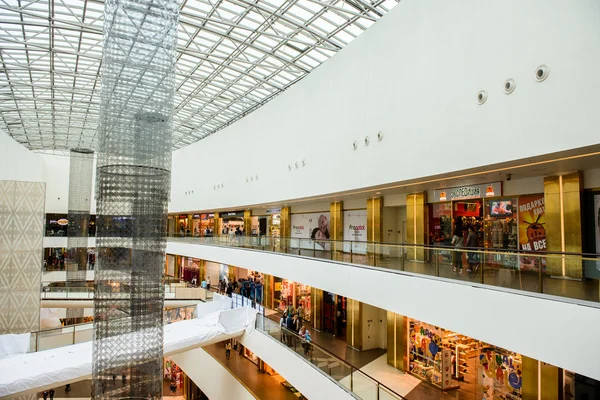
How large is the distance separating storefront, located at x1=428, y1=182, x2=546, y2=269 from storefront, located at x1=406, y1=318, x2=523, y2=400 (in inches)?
126

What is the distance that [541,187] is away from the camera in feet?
37.3

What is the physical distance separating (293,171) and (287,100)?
12.9ft

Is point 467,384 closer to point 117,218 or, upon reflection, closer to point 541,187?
point 541,187

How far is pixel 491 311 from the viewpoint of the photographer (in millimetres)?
7684

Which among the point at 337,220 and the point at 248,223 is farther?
the point at 248,223

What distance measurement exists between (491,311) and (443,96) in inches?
231

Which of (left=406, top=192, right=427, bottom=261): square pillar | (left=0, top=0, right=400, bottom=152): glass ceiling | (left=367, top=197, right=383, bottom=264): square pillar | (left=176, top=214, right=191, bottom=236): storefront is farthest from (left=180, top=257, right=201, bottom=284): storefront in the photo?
(left=406, top=192, right=427, bottom=261): square pillar

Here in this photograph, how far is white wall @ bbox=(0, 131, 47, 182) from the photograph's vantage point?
26.5m

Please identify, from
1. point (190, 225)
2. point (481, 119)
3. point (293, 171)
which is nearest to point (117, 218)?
point (481, 119)

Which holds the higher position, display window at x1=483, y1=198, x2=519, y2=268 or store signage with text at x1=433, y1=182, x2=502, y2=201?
store signage with text at x1=433, y1=182, x2=502, y2=201

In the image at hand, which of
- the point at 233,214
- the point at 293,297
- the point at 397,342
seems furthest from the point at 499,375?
the point at 233,214

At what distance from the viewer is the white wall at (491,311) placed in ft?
20.2

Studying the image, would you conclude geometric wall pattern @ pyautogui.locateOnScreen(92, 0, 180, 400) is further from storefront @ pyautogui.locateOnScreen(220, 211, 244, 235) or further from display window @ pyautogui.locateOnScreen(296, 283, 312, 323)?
storefront @ pyautogui.locateOnScreen(220, 211, 244, 235)

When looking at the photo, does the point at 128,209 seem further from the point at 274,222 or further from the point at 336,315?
the point at 274,222
